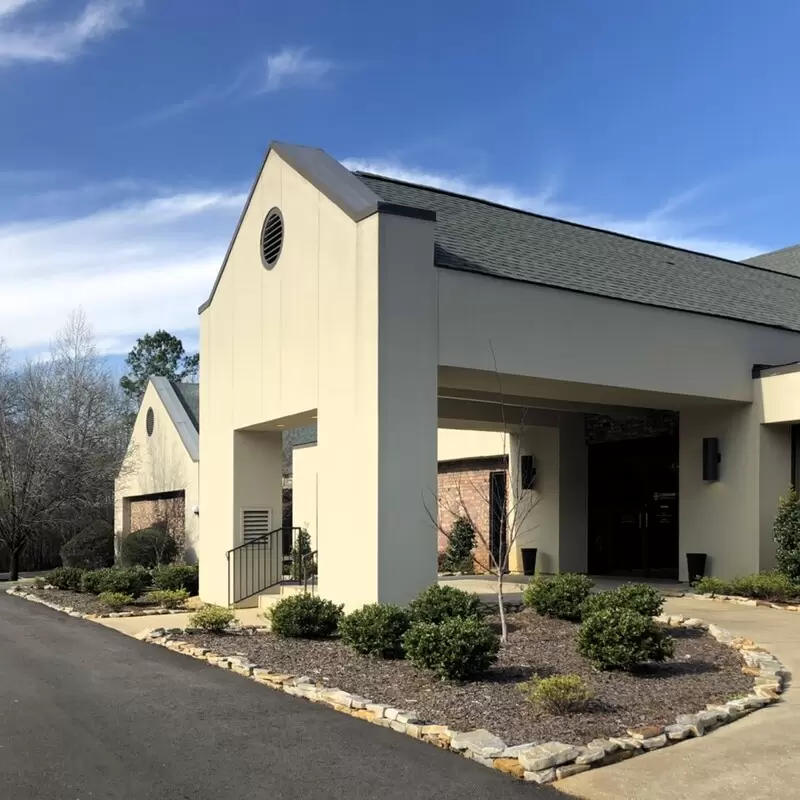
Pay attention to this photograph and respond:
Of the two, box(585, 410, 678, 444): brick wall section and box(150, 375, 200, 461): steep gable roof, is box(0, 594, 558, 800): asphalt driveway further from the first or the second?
box(150, 375, 200, 461): steep gable roof

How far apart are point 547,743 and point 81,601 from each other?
13265 millimetres

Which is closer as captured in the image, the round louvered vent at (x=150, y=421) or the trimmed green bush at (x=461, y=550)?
the trimmed green bush at (x=461, y=550)

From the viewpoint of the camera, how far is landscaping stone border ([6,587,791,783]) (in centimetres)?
607

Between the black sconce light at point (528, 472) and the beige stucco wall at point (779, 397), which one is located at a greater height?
the beige stucco wall at point (779, 397)

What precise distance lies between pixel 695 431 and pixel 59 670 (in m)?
12.0

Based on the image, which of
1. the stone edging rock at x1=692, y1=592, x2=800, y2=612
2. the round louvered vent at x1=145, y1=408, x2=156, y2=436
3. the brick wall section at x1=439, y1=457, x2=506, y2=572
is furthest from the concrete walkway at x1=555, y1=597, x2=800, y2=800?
the round louvered vent at x1=145, y1=408, x2=156, y2=436

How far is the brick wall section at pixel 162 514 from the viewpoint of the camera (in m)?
27.4

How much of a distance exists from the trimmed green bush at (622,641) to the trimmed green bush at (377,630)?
6.91 feet

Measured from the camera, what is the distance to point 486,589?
16312 mm

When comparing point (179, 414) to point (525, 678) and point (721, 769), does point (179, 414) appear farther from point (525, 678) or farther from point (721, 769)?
point (721, 769)

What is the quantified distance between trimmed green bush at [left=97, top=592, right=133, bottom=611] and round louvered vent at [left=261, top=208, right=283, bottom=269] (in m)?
6.39

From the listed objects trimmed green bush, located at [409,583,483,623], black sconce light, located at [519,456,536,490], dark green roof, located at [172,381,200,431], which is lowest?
trimmed green bush, located at [409,583,483,623]

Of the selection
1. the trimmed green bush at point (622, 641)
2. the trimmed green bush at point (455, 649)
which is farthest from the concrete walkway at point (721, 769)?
the trimmed green bush at point (455, 649)

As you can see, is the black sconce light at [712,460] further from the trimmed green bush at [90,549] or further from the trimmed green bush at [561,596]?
the trimmed green bush at [90,549]
